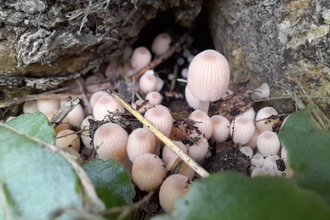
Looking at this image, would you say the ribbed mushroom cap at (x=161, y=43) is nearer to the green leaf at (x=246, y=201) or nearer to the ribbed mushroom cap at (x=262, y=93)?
the ribbed mushroom cap at (x=262, y=93)

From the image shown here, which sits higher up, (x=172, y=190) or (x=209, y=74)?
(x=209, y=74)

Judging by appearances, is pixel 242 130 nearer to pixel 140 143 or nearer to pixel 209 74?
pixel 209 74

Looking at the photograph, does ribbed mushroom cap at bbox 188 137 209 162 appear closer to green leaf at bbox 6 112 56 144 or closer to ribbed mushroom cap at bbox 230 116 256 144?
ribbed mushroom cap at bbox 230 116 256 144

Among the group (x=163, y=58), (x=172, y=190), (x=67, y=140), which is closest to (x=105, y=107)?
(x=67, y=140)

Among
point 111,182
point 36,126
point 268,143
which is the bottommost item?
point 268,143

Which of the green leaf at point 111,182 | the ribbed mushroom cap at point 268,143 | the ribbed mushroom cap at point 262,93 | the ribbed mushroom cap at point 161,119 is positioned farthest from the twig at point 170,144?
the ribbed mushroom cap at point 262,93

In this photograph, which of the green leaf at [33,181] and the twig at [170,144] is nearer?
Answer: the green leaf at [33,181]

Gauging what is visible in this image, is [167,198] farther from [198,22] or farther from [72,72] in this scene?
[198,22]

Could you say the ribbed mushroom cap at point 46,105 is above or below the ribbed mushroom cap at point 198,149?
above
